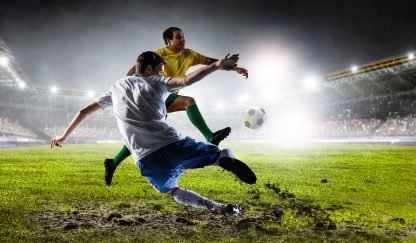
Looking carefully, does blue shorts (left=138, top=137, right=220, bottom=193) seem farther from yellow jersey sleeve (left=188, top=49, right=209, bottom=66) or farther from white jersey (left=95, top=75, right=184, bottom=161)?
yellow jersey sleeve (left=188, top=49, right=209, bottom=66)

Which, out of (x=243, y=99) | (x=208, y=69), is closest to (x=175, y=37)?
(x=208, y=69)

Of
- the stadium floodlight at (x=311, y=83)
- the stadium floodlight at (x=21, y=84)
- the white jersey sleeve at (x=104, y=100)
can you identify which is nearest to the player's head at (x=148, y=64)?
the white jersey sleeve at (x=104, y=100)

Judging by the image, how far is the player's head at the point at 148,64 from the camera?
3.76 m

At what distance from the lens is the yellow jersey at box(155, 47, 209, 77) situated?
5707 millimetres

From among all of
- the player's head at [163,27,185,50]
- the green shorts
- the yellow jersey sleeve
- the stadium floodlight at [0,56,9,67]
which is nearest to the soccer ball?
the yellow jersey sleeve

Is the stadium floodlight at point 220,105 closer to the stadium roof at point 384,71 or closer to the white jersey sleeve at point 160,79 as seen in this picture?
the stadium roof at point 384,71

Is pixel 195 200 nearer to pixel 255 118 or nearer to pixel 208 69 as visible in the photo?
pixel 208 69

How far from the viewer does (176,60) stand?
575 centimetres

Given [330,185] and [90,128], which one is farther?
[90,128]

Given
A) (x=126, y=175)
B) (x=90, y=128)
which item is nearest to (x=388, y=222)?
(x=126, y=175)

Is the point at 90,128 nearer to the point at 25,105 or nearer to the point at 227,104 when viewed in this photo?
the point at 25,105

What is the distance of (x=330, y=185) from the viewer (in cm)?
635

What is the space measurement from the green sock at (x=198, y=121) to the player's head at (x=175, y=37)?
112cm

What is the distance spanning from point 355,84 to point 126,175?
3774 centimetres
